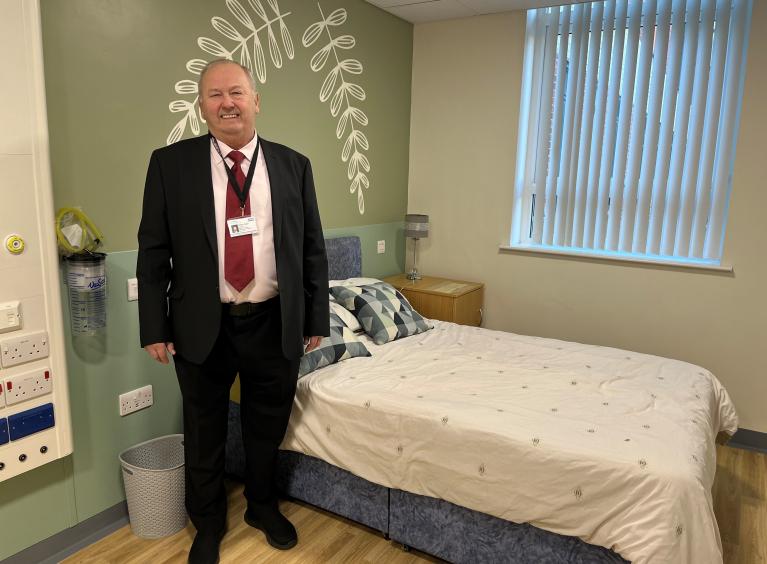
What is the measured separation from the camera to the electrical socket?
7.93ft

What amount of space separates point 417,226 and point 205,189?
7.38 ft

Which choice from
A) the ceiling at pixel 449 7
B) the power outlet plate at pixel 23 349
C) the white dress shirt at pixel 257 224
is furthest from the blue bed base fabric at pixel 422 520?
the ceiling at pixel 449 7

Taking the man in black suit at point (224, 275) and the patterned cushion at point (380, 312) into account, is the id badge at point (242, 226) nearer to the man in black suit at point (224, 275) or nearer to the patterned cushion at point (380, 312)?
the man in black suit at point (224, 275)

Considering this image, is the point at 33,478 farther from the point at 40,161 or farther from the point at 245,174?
the point at 245,174

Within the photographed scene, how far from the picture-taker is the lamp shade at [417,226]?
407cm

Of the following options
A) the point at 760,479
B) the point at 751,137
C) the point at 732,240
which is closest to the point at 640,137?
the point at 751,137

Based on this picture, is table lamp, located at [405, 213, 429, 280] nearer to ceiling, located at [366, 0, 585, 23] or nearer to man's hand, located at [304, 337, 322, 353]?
ceiling, located at [366, 0, 585, 23]

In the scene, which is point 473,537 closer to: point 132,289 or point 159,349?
point 159,349

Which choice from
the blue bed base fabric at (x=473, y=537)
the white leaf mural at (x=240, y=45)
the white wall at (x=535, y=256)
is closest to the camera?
the blue bed base fabric at (x=473, y=537)

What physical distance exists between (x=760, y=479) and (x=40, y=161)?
3480 mm

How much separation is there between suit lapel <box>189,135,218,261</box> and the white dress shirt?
3cm

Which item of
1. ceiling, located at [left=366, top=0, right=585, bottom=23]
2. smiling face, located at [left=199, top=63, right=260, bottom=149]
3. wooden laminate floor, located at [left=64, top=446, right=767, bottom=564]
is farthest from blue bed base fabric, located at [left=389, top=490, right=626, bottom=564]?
ceiling, located at [left=366, top=0, right=585, bottom=23]

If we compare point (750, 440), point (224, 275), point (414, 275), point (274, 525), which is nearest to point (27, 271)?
point (224, 275)

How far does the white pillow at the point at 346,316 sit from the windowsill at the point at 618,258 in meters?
1.43
